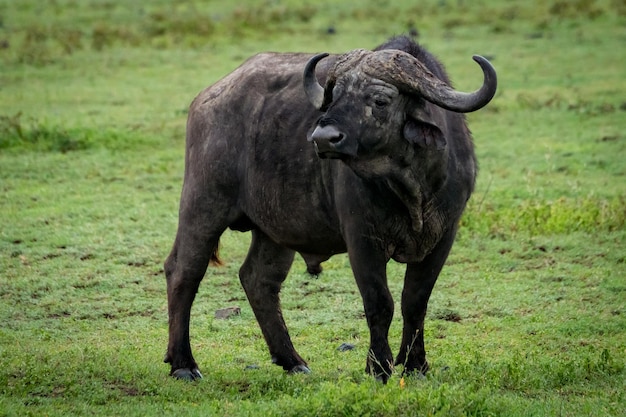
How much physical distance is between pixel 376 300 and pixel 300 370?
3.39 ft

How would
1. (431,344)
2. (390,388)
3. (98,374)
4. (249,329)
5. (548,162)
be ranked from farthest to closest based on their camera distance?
(548,162) < (249,329) < (431,344) < (98,374) < (390,388)

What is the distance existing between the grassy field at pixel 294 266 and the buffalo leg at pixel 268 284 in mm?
194

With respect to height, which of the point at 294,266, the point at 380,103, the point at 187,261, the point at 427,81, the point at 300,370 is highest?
the point at 427,81

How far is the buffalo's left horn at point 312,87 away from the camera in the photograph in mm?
6074

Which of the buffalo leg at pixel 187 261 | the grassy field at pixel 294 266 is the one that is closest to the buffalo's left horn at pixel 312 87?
the buffalo leg at pixel 187 261

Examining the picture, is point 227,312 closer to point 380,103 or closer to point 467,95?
point 380,103

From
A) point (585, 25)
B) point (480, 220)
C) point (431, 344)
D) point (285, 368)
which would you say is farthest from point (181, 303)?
point (585, 25)

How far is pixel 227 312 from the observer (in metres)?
8.38

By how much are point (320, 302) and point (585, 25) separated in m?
14.0

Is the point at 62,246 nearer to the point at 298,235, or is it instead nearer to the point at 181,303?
the point at 181,303

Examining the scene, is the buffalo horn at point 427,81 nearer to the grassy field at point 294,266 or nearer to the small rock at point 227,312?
the grassy field at point 294,266

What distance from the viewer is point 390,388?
562 centimetres

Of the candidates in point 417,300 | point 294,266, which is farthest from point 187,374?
point 294,266

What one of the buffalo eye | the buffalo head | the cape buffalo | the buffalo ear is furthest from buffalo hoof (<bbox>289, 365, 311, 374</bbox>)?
the buffalo eye
